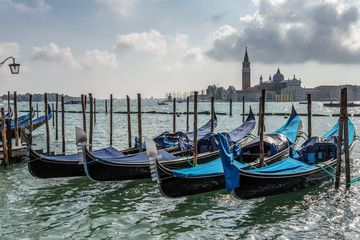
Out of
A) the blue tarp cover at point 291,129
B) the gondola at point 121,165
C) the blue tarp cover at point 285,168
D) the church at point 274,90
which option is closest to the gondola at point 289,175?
the blue tarp cover at point 285,168

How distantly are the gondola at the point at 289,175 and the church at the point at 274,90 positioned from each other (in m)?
104

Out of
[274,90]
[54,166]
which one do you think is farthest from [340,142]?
[274,90]

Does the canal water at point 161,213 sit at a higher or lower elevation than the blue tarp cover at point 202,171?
lower

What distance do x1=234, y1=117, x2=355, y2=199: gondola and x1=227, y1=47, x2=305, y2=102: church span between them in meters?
104

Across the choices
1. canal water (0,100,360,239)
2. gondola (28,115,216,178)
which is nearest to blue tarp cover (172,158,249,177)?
canal water (0,100,360,239)

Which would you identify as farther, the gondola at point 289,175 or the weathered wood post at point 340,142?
the weathered wood post at point 340,142

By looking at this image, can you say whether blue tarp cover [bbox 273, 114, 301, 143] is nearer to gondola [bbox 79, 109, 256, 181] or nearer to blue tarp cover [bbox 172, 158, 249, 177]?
gondola [bbox 79, 109, 256, 181]

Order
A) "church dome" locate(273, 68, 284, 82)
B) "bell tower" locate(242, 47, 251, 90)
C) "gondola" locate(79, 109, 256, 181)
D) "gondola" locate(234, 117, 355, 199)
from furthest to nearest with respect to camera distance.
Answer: "church dome" locate(273, 68, 284, 82), "bell tower" locate(242, 47, 251, 90), "gondola" locate(79, 109, 256, 181), "gondola" locate(234, 117, 355, 199)

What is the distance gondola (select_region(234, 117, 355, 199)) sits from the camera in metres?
5.70

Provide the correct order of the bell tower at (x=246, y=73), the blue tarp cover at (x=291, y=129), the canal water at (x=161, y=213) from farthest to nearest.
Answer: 1. the bell tower at (x=246, y=73)
2. the blue tarp cover at (x=291, y=129)
3. the canal water at (x=161, y=213)

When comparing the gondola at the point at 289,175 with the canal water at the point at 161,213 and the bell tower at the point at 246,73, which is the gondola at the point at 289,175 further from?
the bell tower at the point at 246,73

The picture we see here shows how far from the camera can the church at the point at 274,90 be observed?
374ft

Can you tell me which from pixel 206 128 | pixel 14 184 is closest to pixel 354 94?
pixel 206 128

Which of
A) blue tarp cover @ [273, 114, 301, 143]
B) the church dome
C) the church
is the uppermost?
the church dome
